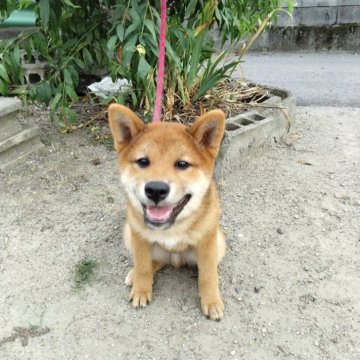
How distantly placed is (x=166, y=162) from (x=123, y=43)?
4.56 ft

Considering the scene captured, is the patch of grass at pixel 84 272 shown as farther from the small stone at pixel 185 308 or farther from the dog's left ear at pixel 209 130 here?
the dog's left ear at pixel 209 130

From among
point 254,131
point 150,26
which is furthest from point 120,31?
point 254,131

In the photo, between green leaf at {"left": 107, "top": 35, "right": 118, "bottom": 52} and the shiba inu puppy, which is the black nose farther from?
green leaf at {"left": 107, "top": 35, "right": 118, "bottom": 52}

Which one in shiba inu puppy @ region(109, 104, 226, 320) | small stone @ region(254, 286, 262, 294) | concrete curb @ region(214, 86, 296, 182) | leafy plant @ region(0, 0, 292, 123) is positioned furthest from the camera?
concrete curb @ region(214, 86, 296, 182)

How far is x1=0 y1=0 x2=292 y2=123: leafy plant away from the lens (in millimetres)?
3277

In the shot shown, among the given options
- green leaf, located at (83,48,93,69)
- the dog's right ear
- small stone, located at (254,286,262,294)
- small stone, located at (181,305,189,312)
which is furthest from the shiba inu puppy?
green leaf, located at (83,48,93,69)

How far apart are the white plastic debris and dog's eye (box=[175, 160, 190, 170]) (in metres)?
2.40

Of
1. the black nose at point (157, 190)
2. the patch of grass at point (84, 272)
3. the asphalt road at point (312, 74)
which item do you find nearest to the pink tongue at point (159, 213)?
the black nose at point (157, 190)

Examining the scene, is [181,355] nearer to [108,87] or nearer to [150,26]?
[150,26]

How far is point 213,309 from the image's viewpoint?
8.38 feet

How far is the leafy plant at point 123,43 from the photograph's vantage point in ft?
10.8

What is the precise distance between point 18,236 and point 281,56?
7.64 meters

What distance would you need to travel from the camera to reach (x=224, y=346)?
2379 millimetres

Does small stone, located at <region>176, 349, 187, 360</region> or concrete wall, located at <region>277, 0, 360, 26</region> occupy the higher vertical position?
concrete wall, located at <region>277, 0, 360, 26</region>
